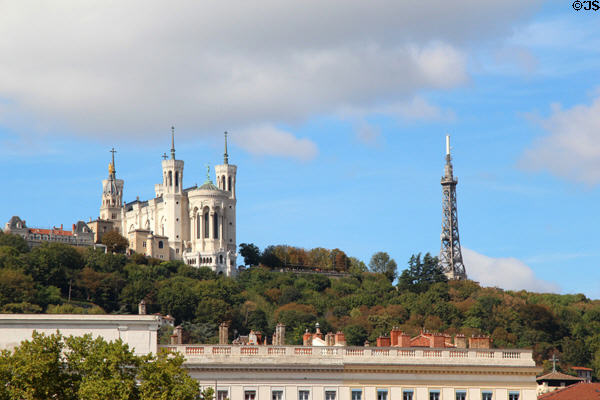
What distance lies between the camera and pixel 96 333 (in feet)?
246

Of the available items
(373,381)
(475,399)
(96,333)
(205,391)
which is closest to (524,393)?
(475,399)

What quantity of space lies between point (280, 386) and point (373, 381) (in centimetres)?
504

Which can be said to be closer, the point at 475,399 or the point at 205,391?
the point at 205,391

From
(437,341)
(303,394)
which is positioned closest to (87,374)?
(303,394)

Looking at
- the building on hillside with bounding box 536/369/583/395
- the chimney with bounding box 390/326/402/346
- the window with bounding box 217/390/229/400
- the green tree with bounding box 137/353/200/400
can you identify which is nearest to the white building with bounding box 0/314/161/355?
the window with bounding box 217/390/229/400

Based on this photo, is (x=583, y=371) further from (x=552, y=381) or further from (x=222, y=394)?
(x=222, y=394)

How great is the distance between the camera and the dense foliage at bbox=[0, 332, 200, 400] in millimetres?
68562

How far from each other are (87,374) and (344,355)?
Answer: 14.5 metres

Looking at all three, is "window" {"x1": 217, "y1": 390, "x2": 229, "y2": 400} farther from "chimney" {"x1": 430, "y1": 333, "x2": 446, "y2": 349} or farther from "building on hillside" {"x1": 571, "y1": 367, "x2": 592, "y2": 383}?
"building on hillside" {"x1": 571, "y1": 367, "x2": 592, "y2": 383}

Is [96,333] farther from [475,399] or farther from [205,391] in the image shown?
[475,399]

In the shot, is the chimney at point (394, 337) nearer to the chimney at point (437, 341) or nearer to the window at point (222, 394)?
the chimney at point (437, 341)

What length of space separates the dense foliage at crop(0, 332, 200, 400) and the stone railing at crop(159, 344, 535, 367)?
425cm

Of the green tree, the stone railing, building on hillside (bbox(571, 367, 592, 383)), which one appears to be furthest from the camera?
building on hillside (bbox(571, 367, 592, 383))

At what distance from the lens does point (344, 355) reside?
253 ft
